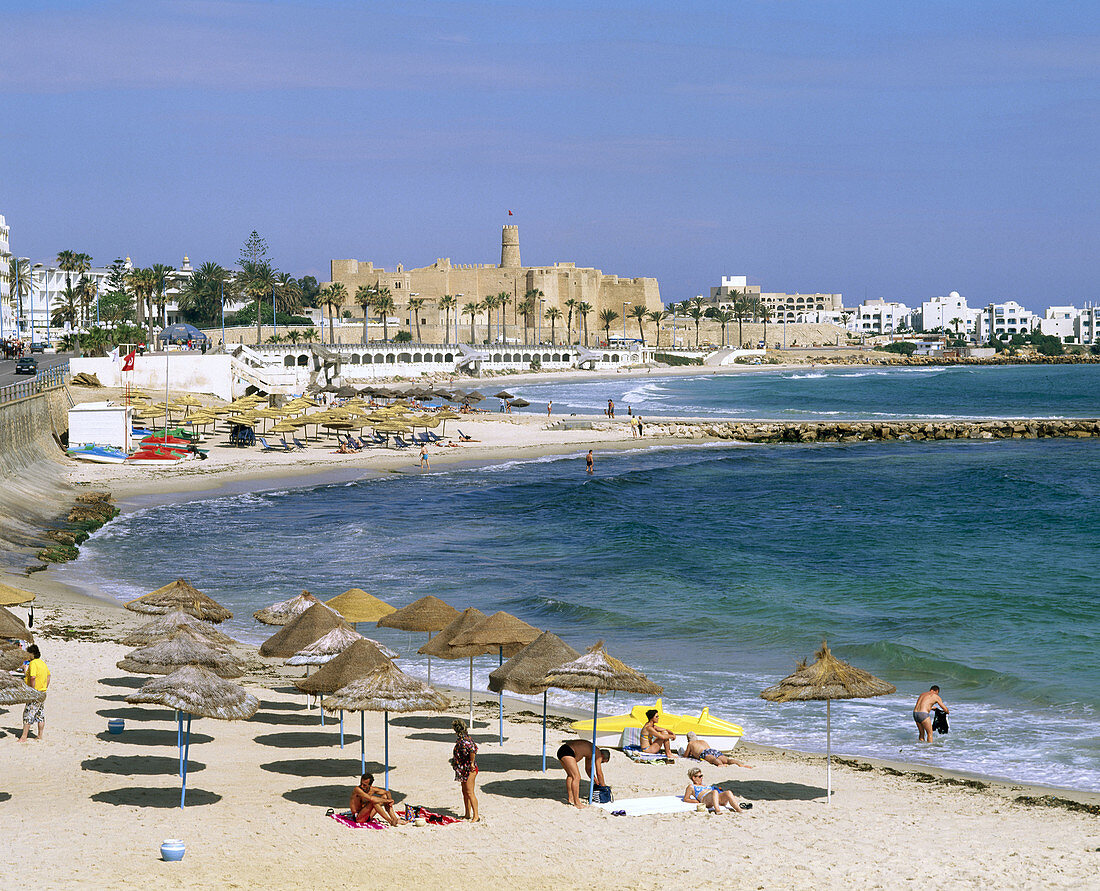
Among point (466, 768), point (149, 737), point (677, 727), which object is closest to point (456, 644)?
point (677, 727)

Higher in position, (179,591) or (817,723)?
(179,591)

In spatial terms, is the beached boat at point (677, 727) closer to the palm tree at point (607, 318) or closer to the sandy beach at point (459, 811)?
the sandy beach at point (459, 811)

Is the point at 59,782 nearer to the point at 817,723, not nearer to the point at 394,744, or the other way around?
the point at 394,744

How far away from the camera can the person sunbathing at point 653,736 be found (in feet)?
45.9

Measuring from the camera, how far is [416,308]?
487 feet

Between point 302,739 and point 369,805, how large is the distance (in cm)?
349

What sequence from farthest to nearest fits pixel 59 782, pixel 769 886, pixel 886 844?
pixel 59 782 → pixel 886 844 → pixel 769 886

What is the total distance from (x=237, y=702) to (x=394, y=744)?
3.46 meters

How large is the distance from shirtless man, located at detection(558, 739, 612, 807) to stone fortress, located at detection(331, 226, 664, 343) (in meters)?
142

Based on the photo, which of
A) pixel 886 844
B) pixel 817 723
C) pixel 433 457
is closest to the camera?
pixel 886 844

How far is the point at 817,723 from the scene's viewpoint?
1608cm

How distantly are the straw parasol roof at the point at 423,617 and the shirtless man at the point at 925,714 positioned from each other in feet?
19.9

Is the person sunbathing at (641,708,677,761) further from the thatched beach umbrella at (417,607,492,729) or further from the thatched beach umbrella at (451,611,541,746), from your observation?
the thatched beach umbrella at (417,607,492,729)

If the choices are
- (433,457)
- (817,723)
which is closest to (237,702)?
(817,723)
